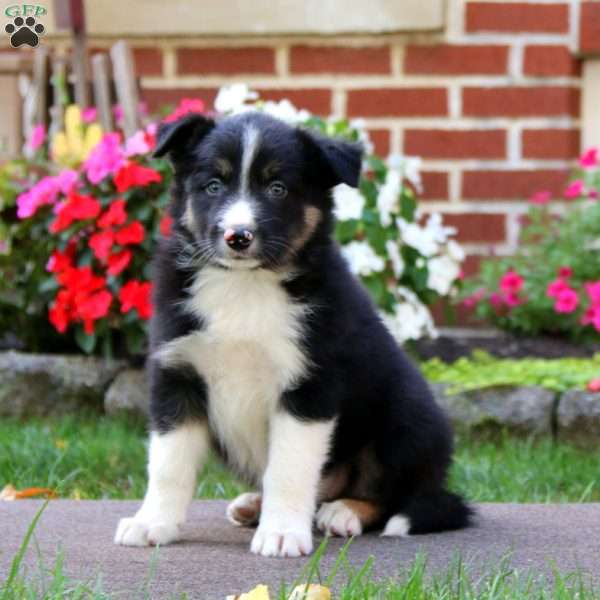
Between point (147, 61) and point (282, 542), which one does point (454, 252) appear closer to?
point (147, 61)

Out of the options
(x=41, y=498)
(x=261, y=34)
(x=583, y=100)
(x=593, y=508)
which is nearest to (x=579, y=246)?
(x=583, y=100)

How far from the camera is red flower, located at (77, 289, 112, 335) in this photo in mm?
5973

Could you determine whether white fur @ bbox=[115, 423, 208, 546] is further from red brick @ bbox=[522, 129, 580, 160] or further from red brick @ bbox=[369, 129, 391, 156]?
red brick @ bbox=[522, 129, 580, 160]

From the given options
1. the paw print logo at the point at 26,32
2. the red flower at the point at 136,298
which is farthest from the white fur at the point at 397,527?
the paw print logo at the point at 26,32

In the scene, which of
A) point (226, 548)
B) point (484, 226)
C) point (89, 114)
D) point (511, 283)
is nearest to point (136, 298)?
Result: point (89, 114)

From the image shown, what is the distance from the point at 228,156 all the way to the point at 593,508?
5.75 ft

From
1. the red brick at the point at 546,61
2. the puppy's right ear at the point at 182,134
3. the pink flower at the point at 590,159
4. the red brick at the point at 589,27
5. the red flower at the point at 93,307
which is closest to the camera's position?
the puppy's right ear at the point at 182,134

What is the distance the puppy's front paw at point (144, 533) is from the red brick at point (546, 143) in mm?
4220

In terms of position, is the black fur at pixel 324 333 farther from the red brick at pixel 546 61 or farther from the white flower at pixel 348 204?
the red brick at pixel 546 61

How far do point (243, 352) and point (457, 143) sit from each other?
155 inches

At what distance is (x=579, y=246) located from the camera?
683 cm

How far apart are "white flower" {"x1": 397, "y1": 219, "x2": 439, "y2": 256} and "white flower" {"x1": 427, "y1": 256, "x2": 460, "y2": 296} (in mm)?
80

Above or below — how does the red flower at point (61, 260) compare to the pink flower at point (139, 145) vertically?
below

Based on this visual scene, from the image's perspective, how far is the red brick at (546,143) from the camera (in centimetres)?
719
